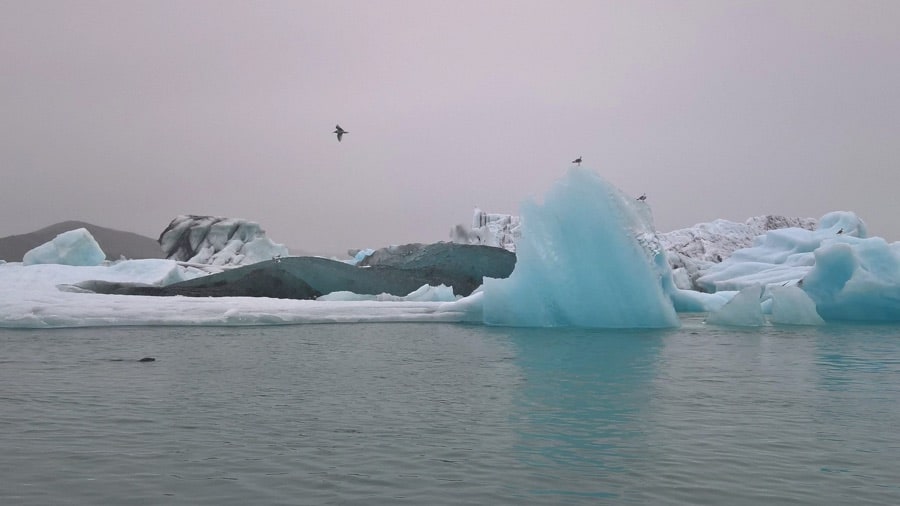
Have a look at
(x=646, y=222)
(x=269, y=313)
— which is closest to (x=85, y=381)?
(x=269, y=313)

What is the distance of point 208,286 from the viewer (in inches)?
1271

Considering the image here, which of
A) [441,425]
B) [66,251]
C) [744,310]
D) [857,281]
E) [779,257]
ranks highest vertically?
[779,257]

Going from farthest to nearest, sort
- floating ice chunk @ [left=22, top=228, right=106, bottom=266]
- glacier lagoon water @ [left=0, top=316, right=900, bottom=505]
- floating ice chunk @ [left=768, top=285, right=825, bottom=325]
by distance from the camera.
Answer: floating ice chunk @ [left=22, top=228, right=106, bottom=266] < floating ice chunk @ [left=768, top=285, right=825, bottom=325] < glacier lagoon water @ [left=0, top=316, right=900, bottom=505]

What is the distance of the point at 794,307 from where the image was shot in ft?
93.6

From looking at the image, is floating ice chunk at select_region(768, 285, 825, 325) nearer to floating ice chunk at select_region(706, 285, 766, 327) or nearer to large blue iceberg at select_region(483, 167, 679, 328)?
floating ice chunk at select_region(706, 285, 766, 327)

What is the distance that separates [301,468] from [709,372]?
9.43 m

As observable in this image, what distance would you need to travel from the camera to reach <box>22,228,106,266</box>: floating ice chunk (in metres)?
41.9

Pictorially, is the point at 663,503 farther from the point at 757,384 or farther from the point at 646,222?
the point at 646,222

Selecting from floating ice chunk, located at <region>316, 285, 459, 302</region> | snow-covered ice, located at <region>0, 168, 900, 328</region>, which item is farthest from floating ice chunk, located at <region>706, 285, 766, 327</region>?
floating ice chunk, located at <region>316, 285, 459, 302</region>

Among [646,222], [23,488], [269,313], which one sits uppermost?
[646,222]

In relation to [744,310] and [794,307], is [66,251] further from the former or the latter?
[794,307]

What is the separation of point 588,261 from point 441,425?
15364 millimetres

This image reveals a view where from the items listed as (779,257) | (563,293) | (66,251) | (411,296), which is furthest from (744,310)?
(66,251)

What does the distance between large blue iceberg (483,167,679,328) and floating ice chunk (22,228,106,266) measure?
2640cm
